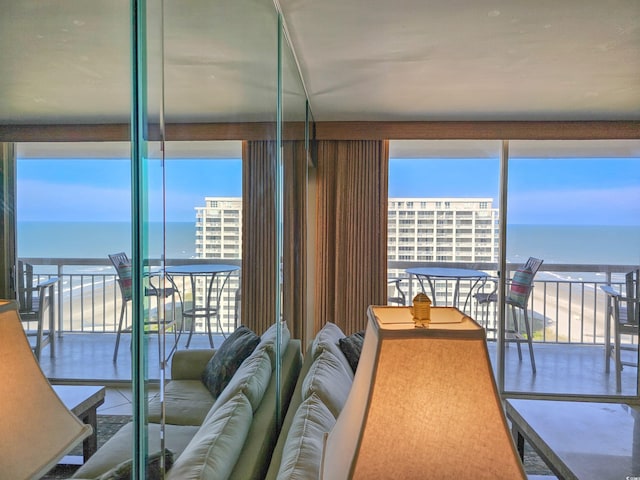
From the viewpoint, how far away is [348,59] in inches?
94.1

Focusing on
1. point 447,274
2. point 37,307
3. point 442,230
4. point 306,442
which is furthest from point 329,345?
point 442,230

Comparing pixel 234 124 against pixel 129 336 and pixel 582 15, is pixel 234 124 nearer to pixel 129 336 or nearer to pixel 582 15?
pixel 129 336

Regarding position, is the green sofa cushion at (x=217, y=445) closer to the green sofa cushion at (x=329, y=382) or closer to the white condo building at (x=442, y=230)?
the green sofa cushion at (x=329, y=382)

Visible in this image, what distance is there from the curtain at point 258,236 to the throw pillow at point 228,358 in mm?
38

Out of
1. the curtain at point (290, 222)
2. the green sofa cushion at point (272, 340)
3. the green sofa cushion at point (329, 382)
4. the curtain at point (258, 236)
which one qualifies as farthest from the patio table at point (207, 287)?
the curtain at point (290, 222)

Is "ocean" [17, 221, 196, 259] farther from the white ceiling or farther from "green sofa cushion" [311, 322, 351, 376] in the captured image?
"green sofa cushion" [311, 322, 351, 376]

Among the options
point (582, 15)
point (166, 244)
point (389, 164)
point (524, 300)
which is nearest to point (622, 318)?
point (524, 300)

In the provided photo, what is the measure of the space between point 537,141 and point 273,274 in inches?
137

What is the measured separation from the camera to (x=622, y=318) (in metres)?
4.20

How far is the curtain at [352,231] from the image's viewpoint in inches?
163

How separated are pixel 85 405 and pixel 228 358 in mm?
706

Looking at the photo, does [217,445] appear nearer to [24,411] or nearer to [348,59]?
[24,411]

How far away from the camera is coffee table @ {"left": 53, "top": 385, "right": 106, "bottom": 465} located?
42 cm

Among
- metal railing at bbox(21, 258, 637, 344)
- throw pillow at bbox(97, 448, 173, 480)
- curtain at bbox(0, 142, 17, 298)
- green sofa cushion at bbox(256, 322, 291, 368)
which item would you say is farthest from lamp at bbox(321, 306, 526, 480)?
metal railing at bbox(21, 258, 637, 344)
